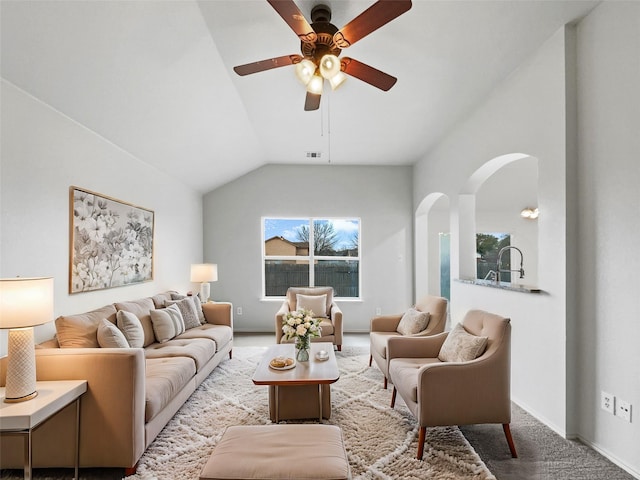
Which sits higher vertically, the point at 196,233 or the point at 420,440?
the point at 196,233

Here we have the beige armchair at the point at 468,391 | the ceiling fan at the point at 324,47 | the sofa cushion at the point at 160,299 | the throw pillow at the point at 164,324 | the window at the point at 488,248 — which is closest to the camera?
the ceiling fan at the point at 324,47

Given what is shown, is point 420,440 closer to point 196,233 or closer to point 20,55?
point 20,55

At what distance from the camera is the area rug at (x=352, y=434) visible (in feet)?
7.41

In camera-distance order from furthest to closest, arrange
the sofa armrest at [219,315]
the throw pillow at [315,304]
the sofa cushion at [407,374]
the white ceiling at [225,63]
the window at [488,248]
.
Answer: the window at [488,248] → the throw pillow at [315,304] → the sofa armrest at [219,315] → the sofa cushion at [407,374] → the white ceiling at [225,63]

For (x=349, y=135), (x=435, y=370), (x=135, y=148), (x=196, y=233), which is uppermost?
(x=349, y=135)

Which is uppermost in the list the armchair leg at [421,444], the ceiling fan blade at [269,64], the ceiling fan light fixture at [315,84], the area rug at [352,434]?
the ceiling fan blade at [269,64]

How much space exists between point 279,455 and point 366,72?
235 centimetres

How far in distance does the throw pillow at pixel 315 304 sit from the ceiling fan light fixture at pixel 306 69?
3381mm

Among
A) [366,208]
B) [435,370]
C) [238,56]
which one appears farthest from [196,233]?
[435,370]

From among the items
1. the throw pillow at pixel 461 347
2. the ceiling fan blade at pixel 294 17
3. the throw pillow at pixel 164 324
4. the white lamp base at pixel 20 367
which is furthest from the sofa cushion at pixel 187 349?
the ceiling fan blade at pixel 294 17

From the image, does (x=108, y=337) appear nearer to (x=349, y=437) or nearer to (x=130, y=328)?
(x=130, y=328)

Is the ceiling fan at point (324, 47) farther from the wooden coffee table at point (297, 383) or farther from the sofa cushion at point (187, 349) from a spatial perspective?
the sofa cushion at point (187, 349)

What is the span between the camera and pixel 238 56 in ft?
10.2

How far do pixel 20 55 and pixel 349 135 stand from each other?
3531mm
